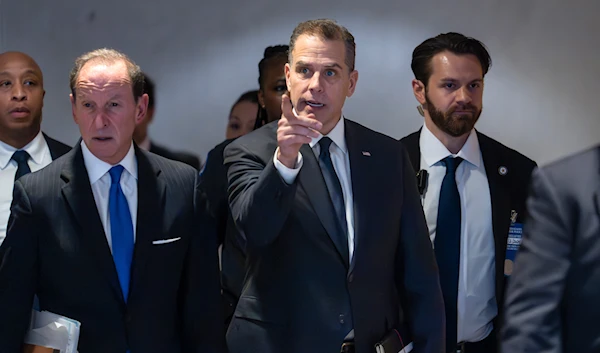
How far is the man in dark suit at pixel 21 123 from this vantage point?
10.7ft

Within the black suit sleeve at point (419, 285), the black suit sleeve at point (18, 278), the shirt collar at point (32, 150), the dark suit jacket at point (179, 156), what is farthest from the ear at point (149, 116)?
the black suit sleeve at point (419, 285)

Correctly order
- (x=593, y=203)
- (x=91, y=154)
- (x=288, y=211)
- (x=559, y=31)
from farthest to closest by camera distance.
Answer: (x=559, y=31) → (x=91, y=154) → (x=288, y=211) → (x=593, y=203)

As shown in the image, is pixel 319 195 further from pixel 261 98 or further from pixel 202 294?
pixel 261 98

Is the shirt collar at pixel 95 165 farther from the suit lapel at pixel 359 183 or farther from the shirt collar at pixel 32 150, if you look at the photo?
the shirt collar at pixel 32 150

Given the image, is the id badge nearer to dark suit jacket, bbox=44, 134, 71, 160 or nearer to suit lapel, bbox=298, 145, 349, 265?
suit lapel, bbox=298, 145, 349, 265

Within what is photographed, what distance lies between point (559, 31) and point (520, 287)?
7.71 feet

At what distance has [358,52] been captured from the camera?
12.4 ft

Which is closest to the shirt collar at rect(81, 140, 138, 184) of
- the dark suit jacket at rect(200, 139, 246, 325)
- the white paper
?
the dark suit jacket at rect(200, 139, 246, 325)

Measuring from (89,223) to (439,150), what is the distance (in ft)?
4.71

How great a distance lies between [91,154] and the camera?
2391 mm

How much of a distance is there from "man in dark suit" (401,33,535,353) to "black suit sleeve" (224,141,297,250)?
97 cm

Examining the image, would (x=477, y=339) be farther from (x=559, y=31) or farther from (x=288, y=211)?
(x=559, y=31)

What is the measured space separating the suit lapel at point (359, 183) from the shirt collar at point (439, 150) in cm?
65

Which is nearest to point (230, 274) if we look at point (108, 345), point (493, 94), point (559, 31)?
point (108, 345)
